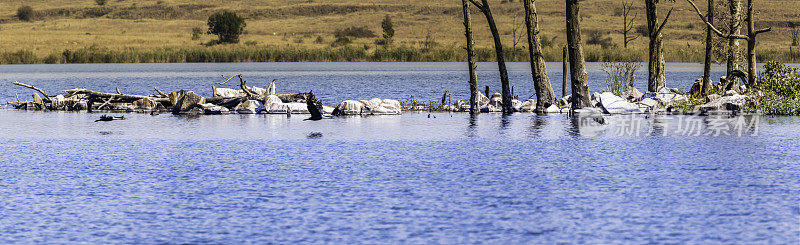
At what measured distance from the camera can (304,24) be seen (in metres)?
156

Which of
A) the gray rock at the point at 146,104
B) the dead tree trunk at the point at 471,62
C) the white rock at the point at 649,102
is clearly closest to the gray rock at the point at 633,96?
the white rock at the point at 649,102

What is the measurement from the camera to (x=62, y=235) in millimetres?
10375

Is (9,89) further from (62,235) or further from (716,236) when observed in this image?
(716,236)

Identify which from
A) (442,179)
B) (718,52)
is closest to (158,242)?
(442,179)

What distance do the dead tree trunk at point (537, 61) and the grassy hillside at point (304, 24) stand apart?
5347 cm

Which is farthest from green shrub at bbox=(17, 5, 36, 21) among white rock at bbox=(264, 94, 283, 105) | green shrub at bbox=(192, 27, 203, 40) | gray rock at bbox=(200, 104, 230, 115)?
white rock at bbox=(264, 94, 283, 105)

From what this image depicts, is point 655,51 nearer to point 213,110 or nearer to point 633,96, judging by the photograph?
point 633,96

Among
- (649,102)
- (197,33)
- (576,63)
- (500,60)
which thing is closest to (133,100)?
(500,60)

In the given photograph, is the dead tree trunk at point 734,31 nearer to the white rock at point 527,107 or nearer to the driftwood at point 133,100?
the white rock at point 527,107

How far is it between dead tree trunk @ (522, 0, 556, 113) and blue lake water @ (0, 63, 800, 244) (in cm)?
468

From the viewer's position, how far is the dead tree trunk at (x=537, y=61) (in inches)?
1119

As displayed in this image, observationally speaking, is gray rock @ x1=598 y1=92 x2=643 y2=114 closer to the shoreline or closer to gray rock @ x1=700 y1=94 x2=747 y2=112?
gray rock @ x1=700 y1=94 x2=747 y2=112

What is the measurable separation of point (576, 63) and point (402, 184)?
48.3 ft

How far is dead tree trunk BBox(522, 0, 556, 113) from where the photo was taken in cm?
2842
